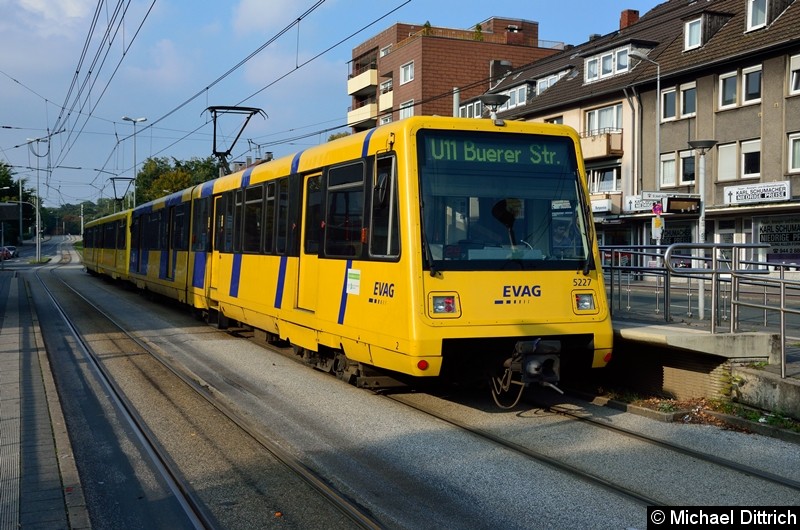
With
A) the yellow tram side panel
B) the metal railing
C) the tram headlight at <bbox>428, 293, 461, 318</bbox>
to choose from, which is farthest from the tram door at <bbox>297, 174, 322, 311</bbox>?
the yellow tram side panel

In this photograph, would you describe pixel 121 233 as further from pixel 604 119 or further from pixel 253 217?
pixel 604 119

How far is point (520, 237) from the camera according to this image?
8086mm

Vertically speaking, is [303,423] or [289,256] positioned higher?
[289,256]

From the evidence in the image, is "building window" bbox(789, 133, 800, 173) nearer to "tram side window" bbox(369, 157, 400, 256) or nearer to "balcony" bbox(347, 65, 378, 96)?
"tram side window" bbox(369, 157, 400, 256)

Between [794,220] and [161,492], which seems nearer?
[161,492]

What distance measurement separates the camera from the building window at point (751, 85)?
29.4m

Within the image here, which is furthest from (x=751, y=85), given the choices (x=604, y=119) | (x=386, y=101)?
(x=386, y=101)

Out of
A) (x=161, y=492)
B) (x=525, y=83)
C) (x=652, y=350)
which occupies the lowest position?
(x=161, y=492)

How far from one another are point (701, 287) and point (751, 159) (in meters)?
22.3

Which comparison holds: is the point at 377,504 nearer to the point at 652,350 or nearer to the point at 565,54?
the point at 652,350

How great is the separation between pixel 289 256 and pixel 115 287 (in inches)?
932

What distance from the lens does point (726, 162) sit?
102ft

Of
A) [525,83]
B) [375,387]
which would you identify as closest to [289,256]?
[375,387]

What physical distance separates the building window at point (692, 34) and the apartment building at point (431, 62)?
615 inches
